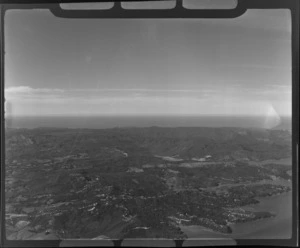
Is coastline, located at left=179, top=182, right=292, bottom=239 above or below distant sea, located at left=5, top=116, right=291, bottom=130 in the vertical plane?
below

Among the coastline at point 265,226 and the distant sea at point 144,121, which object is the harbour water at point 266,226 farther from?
the distant sea at point 144,121

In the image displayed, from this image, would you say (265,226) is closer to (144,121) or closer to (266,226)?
(266,226)

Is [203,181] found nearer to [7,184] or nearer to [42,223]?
[42,223]

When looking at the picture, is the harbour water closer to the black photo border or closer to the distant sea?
the black photo border

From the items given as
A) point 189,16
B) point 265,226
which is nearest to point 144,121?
point 189,16

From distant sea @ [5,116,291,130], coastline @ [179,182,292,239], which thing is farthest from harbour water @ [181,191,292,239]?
distant sea @ [5,116,291,130]

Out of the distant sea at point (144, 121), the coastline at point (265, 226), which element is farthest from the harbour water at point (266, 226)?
the distant sea at point (144, 121)

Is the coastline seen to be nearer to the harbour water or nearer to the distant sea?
the harbour water

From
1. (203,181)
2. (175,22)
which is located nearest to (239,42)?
(175,22)

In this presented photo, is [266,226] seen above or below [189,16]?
below
